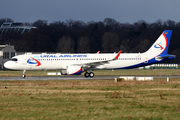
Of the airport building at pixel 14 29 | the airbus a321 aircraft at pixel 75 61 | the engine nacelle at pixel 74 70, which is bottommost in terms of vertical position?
the engine nacelle at pixel 74 70

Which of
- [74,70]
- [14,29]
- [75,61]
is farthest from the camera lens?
[14,29]

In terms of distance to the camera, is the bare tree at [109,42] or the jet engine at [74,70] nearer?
the jet engine at [74,70]

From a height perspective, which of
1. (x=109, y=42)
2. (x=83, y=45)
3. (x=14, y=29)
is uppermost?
(x=14, y=29)

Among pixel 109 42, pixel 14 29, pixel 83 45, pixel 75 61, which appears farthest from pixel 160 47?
pixel 14 29

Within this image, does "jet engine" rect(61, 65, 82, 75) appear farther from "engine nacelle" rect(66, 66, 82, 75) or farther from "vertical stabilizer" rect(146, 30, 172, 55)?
"vertical stabilizer" rect(146, 30, 172, 55)

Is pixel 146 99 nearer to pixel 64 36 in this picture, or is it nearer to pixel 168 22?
pixel 64 36

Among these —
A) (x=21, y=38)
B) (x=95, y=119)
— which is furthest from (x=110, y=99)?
(x=21, y=38)

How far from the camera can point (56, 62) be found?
45.0 metres

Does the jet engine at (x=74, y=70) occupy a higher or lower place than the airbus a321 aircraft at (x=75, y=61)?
lower

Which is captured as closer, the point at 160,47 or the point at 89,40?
the point at 160,47

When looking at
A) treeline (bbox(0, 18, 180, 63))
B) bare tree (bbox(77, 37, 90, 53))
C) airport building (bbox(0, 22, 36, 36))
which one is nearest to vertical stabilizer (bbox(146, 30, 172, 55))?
treeline (bbox(0, 18, 180, 63))

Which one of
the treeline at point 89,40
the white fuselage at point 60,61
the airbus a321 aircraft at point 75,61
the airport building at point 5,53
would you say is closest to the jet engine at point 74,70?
the airbus a321 aircraft at point 75,61

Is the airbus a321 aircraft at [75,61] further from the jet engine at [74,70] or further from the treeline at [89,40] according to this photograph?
the treeline at [89,40]

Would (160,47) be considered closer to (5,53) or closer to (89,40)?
(5,53)
